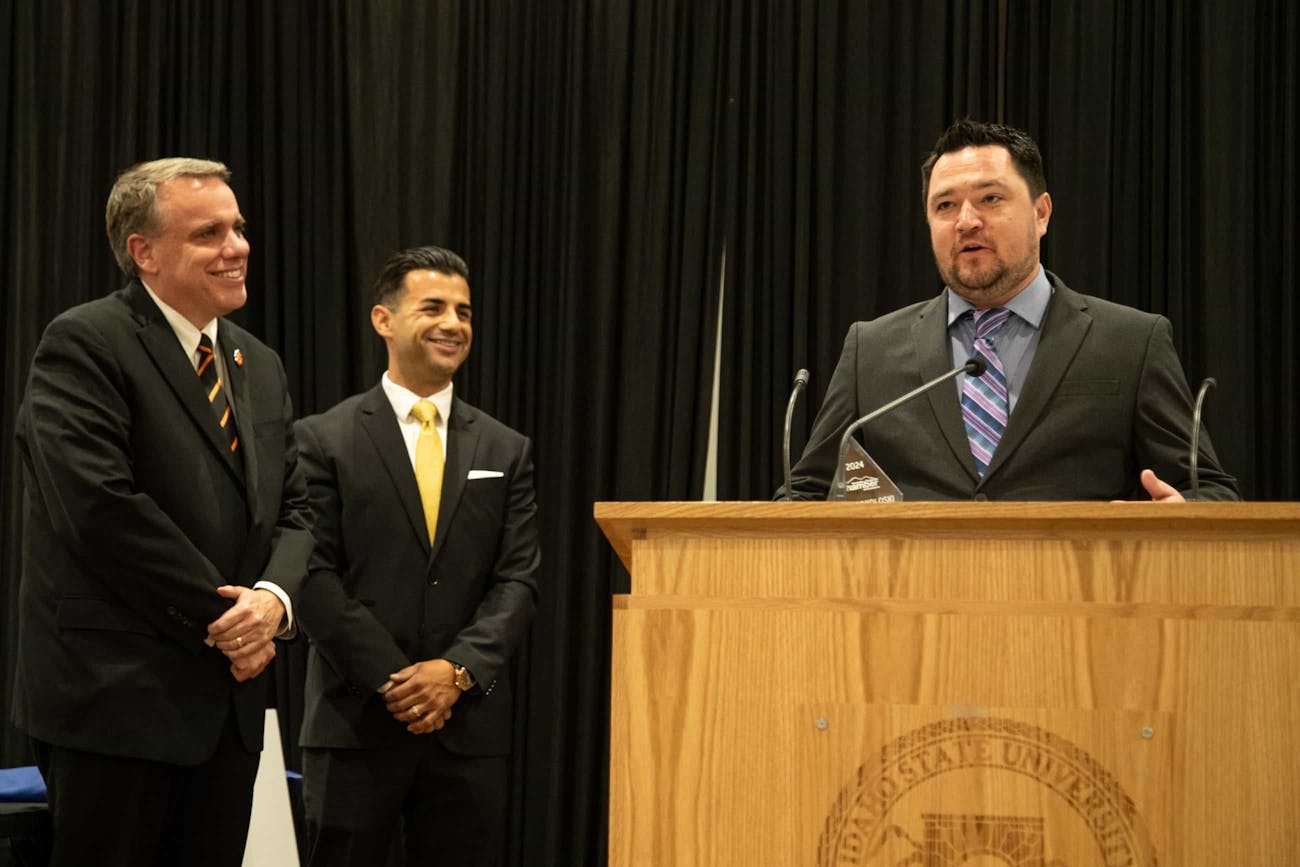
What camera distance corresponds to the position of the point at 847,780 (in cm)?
163

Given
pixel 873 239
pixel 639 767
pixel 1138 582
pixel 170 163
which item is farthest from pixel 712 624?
pixel 873 239

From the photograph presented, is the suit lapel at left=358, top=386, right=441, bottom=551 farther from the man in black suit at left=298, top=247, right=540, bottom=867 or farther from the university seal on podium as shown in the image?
the university seal on podium

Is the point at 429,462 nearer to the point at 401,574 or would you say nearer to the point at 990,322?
the point at 401,574

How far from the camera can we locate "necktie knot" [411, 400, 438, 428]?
3.70 meters

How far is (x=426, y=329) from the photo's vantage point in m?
3.82

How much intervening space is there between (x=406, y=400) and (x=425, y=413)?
0.07 metres

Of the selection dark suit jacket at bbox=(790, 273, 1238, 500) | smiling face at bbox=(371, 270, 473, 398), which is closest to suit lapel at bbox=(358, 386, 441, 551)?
smiling face at bbox=(371, 270, 473, 398)

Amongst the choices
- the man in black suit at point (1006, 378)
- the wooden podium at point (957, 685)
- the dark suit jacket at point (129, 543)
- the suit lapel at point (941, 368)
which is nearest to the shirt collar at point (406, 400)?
the dark suit jacket at point (129, 543)

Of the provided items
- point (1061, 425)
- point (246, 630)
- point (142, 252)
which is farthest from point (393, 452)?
point (1061, 425)

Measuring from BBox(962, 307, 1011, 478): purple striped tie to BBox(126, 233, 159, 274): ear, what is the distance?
5.35ft

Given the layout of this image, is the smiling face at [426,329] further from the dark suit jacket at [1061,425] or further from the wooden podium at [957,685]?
the wooden podium at [957,685]

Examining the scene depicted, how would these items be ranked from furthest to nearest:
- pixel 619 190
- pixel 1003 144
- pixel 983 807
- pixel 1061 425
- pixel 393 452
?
pixel 619 190 < pixel 393 452 < pixel 1003 144 < pixel 1061 425 < pixel 983 807

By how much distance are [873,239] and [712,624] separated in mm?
3068

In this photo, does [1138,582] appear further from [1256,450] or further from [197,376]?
[1256,450]
